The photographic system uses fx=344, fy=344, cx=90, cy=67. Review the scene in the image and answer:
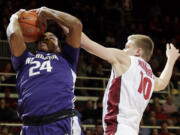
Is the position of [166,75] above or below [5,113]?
above

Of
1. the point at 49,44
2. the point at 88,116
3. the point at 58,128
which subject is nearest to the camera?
the point at 58,128

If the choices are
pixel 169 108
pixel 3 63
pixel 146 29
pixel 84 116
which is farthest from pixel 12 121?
pixel 146 29

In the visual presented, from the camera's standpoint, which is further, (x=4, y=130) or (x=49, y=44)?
(x=4, y=130)

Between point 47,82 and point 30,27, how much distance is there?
0.62 metres

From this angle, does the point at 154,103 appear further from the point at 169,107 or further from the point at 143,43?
the point at 143,43

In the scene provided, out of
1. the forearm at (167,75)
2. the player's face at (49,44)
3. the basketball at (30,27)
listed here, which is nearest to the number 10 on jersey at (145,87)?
the forearm at (167,75)

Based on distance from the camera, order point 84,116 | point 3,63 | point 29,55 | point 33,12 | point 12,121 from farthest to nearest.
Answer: point 3,63 → point 84,116 → point 12,121 → point 33,12 → point 29,55

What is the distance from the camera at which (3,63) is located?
10086 millimetres

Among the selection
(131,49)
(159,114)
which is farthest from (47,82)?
(159,114)

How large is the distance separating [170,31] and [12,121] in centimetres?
792

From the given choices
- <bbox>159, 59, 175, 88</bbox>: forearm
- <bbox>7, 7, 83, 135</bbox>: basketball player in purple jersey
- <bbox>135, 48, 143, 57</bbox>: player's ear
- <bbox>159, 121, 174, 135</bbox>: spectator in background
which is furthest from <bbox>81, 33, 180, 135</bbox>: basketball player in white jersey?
<bbox>159, 121, 174, 135</bbox>: spectator in background

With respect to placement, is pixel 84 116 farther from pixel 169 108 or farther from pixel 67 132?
pixel 67 132

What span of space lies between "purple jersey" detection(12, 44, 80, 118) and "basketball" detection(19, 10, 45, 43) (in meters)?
0.21

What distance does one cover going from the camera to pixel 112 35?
12469 millimetres
